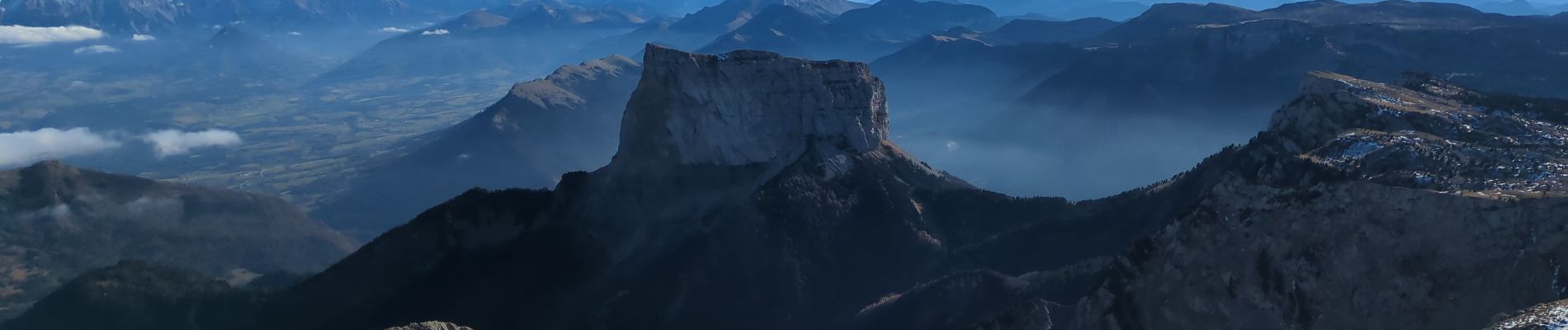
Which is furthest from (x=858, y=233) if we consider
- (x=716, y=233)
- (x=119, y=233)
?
(x=119, y=233)

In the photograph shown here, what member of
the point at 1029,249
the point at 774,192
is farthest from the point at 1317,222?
the point at 774,192

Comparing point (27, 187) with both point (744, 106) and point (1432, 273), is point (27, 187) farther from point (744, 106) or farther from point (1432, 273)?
point (1432, 273)

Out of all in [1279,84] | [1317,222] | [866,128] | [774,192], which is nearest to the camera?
[1317,222]

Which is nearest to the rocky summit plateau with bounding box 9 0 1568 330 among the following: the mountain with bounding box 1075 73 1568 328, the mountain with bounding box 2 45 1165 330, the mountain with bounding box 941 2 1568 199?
the mountain with bounding box 1075 73 1568 328

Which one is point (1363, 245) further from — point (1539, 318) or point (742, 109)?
point (742, 109)

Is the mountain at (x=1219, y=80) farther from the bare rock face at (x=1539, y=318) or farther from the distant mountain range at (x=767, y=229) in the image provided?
the bare rock face at (x=1539, y=318)

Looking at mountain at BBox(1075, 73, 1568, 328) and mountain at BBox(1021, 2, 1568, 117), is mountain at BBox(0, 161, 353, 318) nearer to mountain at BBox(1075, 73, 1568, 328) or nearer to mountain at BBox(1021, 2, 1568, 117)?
mountain at BBox(1075, 73, 1568, 328)
